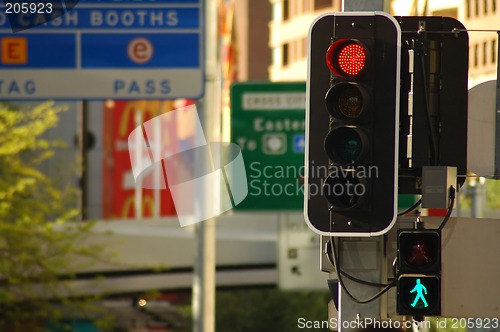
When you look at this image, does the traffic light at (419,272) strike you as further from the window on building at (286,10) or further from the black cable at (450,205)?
the window on building at (286,10)

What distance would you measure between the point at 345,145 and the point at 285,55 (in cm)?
6918

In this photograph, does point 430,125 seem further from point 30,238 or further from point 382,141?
point 30,238

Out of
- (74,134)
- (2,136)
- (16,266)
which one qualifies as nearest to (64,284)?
(16,266)

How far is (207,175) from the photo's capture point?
13688 millimetres

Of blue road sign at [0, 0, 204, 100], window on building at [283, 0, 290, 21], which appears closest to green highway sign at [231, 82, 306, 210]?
blue road sign at [0, 0, 204, 100]

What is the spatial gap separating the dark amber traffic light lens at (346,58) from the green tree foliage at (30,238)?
1330 cm

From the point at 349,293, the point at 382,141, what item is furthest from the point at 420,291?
the point at 382,141

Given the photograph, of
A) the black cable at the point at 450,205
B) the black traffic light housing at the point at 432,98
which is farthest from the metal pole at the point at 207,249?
the black cable at the point at 450,205

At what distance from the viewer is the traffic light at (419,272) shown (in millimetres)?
7340

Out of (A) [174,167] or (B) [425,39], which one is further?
(A) [174,167]

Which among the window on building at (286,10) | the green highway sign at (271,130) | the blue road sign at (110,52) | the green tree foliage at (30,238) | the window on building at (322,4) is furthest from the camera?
the window on building at (286,10)

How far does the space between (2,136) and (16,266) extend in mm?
2099

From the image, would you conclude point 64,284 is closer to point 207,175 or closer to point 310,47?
point 207,175

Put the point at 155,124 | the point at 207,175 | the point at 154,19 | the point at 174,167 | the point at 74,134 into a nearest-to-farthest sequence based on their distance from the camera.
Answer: the point at 154,19 → the point at 207,175 → the point at 174,167 → the point at 155,124 → the point at 74,134
